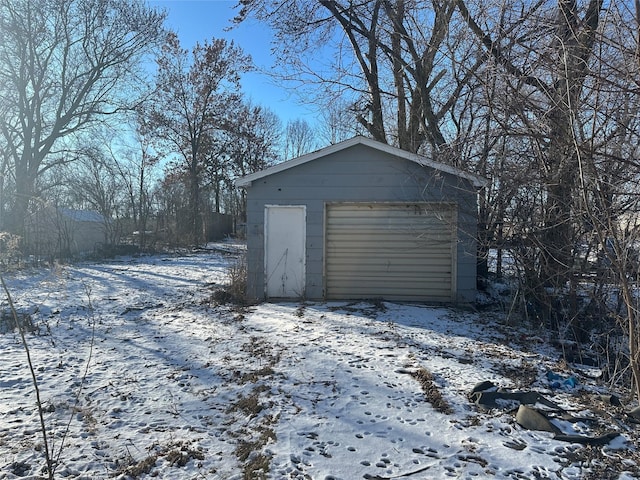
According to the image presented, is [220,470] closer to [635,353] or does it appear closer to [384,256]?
[635,353]

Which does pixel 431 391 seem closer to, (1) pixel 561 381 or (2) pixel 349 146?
(1) pixel 561 381

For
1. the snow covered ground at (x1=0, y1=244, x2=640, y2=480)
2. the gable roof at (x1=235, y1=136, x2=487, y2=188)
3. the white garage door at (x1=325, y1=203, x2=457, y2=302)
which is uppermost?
the gable roof at (x1=235, y1=136, x2=487, y2=188)

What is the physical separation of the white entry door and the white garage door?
1.85 ft

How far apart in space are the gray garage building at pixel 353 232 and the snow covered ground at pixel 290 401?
1.32 meters

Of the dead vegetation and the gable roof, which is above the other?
the gable roof

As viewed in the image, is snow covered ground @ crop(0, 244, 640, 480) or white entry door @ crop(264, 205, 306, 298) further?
white entry door @ crop(264, 205, 306, 298)

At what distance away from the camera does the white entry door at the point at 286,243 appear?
332 inches

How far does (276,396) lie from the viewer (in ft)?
12.8

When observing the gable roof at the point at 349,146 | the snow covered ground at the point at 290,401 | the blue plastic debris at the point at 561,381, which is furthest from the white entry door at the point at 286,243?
the blue plastic debris at the point at 561,381

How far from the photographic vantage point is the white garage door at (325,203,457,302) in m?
8.30

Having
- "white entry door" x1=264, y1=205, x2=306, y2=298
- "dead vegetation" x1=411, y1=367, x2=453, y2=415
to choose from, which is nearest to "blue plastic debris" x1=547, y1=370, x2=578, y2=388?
"dead vegetation" x1=411, y1=367, x2=453, y2=415

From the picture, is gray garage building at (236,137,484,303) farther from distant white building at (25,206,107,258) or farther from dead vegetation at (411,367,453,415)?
distant white building at (25,206,107,258)

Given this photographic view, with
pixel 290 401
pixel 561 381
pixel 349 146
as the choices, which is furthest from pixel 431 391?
pixel 349 146

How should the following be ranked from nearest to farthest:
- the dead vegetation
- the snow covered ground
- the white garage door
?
the snow covered ground
the dead vegetation
the white garage door
